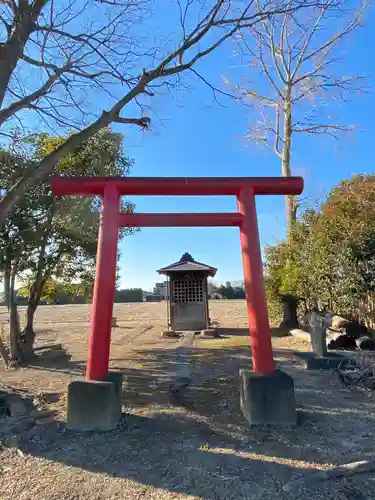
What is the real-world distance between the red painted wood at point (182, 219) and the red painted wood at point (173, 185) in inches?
11.4

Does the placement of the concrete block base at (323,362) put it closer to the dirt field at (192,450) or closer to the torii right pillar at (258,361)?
the dirt field at (192,450)

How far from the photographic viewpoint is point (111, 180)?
4.41 meters

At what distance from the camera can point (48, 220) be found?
289 inches

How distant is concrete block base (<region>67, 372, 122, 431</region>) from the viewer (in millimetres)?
3799

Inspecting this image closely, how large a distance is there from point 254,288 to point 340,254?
5572 mm

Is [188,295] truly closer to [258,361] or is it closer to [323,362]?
[323,362]

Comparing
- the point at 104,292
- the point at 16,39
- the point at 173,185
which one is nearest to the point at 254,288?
the point at 173,185

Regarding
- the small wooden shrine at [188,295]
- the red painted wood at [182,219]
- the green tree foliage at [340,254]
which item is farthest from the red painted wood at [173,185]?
the small wooden shrine at [188,295]

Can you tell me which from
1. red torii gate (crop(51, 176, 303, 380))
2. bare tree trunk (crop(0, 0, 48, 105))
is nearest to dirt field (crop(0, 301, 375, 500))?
red torii gate (crop(51, 176, 303, 380))

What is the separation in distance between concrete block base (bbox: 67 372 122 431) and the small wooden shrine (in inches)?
401

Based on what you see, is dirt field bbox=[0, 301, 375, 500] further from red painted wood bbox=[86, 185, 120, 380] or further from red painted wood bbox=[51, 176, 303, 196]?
red painted wood bbox=[51, 176, 303, 196]

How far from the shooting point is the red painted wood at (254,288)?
4102mm

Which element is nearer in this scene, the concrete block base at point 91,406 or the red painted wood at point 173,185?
the concrete block base at point 91,406

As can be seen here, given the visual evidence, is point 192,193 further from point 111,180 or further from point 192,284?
point 192,284
